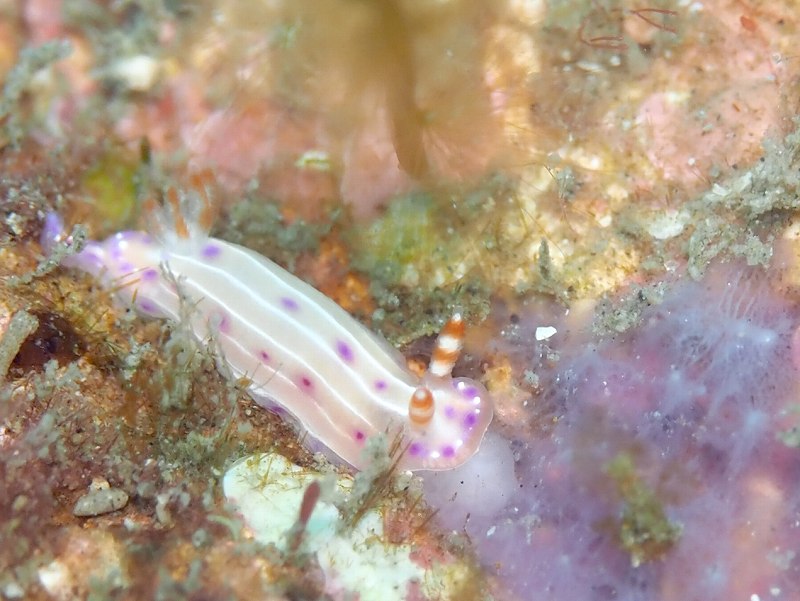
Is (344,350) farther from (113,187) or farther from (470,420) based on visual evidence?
(113,187)

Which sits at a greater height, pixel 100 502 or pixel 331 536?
pixel 100 502

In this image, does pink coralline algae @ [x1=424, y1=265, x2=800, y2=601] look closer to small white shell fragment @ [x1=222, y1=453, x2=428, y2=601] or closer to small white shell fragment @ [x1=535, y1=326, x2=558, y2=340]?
small white shell fragment @ [x1=535, y1=326, x2=558, y2=340]

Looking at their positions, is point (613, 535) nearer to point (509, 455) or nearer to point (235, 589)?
point (509, 455)

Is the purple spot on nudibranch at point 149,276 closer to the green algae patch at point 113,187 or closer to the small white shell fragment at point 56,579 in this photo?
the green algae patch at point 113,187

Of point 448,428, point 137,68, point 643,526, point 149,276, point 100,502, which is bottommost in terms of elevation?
point 448,428

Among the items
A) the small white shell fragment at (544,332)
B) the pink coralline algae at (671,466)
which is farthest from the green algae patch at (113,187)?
the pink coralline algae at (671,466)

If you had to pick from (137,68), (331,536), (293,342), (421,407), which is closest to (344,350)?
(293,342)

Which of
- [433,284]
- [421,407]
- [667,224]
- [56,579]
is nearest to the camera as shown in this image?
[56,579]

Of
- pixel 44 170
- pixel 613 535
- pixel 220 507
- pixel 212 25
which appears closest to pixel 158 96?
pixel 212 25
